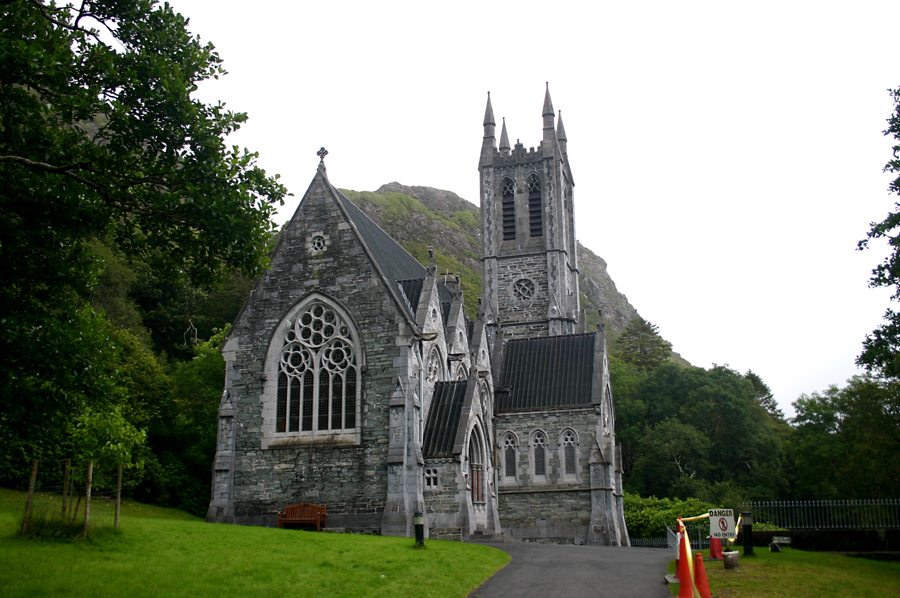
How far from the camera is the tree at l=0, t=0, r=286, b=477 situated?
12031mm

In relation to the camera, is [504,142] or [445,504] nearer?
[445,504]

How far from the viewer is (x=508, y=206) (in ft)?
167

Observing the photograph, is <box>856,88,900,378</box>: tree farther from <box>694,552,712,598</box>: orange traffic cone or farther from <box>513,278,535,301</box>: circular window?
<box>513,278,535,301</box>: circular window

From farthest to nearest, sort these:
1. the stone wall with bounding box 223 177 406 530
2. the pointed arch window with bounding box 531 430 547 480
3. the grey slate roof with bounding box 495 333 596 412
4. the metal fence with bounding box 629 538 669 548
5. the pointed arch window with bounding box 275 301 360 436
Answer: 1. the metal fence with bounding box 629 538 669 548
2. the grey slate roof with bounding box 495 333 596 412
3. the pointed arch window with bounding box 531 430 547 480
4. the pointed arch window with bounding box 275 301 360 436
5. the stone wall with bounding box 223 177 406 530

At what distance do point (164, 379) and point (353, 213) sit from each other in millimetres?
16755

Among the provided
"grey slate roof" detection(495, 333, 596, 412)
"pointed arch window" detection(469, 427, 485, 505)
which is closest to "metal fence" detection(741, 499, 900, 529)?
"pointed arch window" detection(469, 427, 485, 505)

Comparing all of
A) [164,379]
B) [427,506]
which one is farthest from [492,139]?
[427,506]

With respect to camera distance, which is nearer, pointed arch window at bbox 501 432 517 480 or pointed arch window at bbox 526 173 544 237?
pointed arch window at bbox 501 432 517 480

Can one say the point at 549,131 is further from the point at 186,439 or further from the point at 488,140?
the point at 186,439

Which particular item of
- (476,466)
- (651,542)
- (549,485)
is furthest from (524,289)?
(476,466)

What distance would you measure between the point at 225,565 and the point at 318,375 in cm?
1172

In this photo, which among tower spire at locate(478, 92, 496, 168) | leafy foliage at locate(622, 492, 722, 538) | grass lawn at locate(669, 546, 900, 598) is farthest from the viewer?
tower spire at locate(478, 92, 496, 168)

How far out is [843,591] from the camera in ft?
44.6

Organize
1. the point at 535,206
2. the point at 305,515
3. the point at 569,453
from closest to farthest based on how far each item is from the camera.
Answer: the point at 305,515 < the point at 569,453 < the point at 535,206
